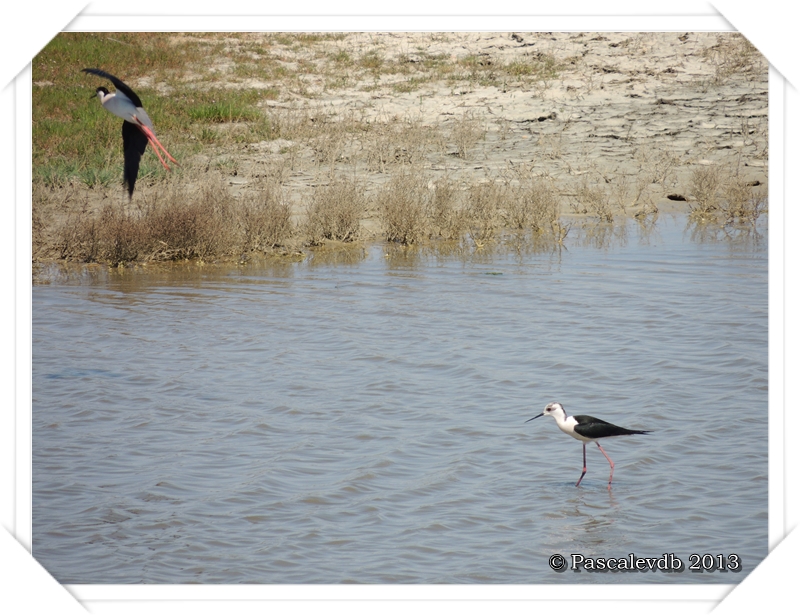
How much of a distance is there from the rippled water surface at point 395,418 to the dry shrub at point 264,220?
435mm

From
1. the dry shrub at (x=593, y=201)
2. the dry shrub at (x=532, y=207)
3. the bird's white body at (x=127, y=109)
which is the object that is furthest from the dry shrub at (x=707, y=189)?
the bird's white body at (x=127, y=109)

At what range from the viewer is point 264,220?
33.7ft

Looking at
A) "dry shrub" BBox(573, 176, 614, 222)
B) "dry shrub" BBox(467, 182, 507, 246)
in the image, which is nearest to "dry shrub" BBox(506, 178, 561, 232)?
"dry shrub" BBox(467, 182, 507, 246)

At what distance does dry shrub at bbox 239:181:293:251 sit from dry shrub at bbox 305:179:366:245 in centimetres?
30

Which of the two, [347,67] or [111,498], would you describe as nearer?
[111,498]

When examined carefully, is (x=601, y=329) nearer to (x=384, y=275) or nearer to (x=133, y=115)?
(x=384, y=275)

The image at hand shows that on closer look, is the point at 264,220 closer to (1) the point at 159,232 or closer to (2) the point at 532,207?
(1) the point at 159,232

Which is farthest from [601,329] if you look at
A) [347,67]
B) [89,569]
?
[347,67]

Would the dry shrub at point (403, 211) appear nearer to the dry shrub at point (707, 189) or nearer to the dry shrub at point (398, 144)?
the dry shrub at point (398, 144)

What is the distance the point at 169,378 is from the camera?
7.03 m

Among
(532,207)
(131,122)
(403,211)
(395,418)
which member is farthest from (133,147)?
(532,207)
